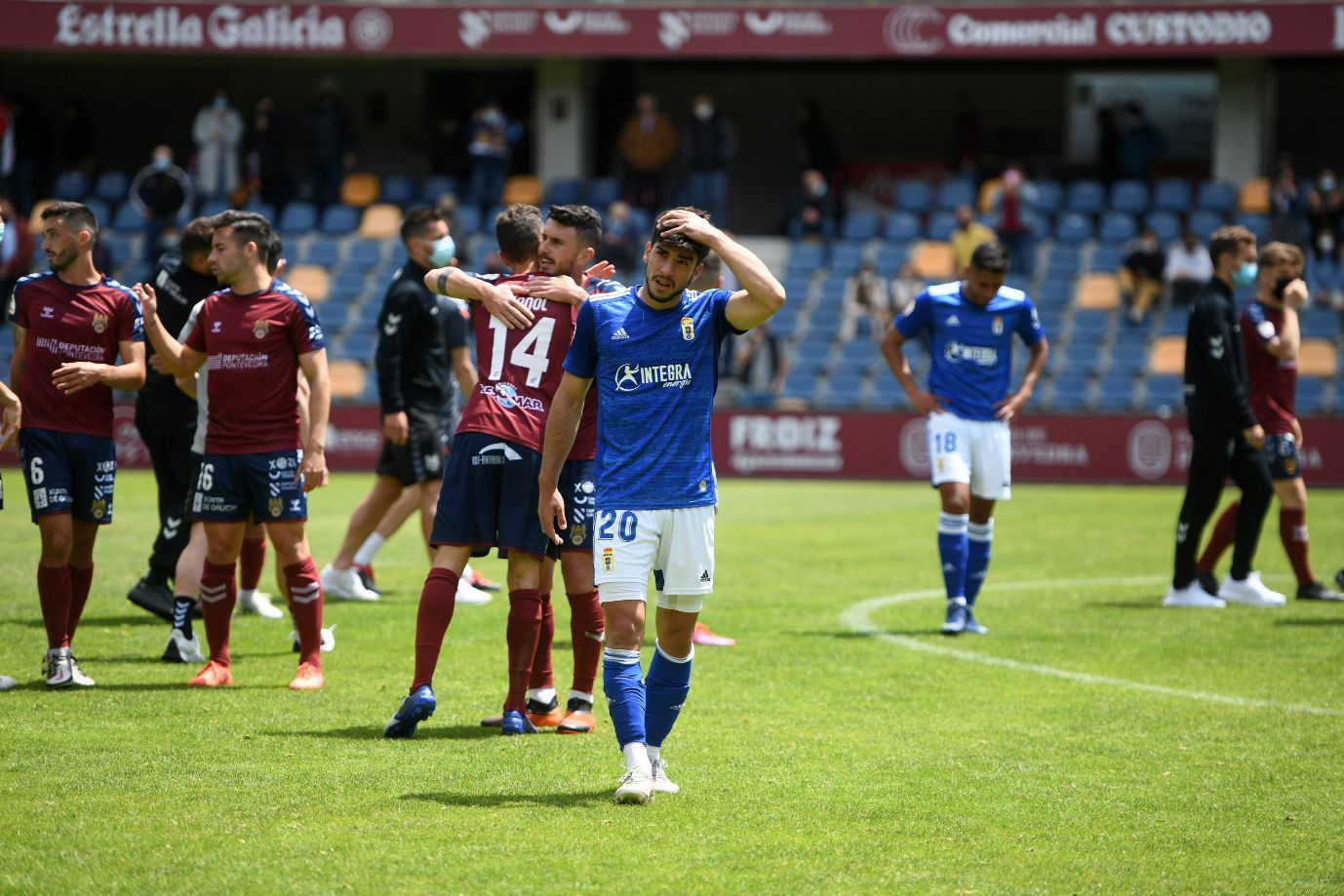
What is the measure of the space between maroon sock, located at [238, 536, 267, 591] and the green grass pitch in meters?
0.26

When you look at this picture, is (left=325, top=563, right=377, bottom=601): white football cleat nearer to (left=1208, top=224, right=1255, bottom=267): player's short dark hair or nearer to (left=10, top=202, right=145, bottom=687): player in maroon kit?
(left=10, top=202, right=145, bottom=687): player in maroon kit

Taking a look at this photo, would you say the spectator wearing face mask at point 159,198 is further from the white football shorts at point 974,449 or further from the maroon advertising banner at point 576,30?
the white football shorts at point 974,449

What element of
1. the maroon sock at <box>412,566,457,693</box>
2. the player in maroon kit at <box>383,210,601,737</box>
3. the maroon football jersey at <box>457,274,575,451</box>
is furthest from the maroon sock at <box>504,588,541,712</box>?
the maroon football jersey at <box>457,274,575,451</box>

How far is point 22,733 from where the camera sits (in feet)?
22.4

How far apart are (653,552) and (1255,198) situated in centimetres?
2380

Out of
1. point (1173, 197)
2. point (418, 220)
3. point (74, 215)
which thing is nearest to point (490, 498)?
point (74, 215)

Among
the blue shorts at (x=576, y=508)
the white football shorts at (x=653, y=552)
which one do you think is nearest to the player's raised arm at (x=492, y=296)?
the blue shorts at (x=576, y=508)

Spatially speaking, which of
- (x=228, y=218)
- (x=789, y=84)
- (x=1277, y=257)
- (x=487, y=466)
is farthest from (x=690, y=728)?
(x=789, y=84)

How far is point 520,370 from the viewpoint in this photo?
7215mm

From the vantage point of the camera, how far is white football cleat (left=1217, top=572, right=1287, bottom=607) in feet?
38.6

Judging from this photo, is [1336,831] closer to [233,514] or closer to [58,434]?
[233,514]

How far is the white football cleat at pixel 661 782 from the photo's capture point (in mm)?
6074

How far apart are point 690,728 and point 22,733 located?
9.49 feet

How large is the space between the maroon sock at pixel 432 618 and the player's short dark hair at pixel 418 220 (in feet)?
11.6
